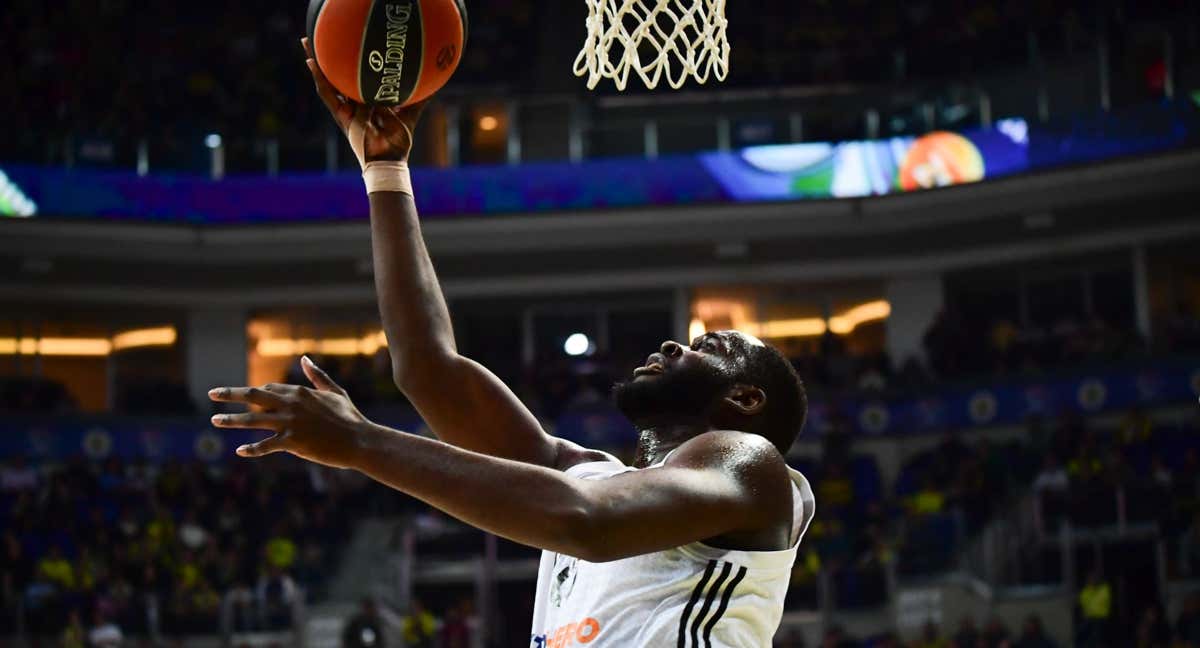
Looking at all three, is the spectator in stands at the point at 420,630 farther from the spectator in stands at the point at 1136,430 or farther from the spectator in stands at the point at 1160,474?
the spectator in stands at the point at 1136,430

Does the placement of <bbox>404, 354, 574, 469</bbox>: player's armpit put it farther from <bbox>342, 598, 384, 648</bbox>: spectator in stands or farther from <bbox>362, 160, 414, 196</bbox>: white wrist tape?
<bbox>342, 598, 384, 648</bbox>: spectator in stands

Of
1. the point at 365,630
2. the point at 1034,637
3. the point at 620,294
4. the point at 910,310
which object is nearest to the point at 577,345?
the point at 620,294

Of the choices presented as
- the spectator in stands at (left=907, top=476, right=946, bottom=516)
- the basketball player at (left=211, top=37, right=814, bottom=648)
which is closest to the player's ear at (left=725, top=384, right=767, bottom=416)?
the basketball player at (left=211, top=37, right=814, bottom=648)

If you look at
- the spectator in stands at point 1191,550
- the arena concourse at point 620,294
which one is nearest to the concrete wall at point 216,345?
the arena concourse at point 620,294

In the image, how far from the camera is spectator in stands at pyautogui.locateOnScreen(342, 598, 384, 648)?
1614 centimetres

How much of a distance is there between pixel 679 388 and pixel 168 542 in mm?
15772

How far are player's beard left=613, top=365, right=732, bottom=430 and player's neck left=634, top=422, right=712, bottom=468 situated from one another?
0.01m

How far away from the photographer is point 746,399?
320cm

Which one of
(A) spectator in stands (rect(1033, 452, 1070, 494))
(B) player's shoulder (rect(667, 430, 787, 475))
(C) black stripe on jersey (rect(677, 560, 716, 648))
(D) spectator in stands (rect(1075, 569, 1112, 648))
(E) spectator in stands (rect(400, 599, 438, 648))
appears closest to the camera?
(B) player's shoulder (rect(667, 430, 787, 475))

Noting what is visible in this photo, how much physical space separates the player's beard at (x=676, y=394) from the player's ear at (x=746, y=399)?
18 mm

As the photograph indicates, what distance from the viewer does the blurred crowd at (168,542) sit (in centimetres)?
1662

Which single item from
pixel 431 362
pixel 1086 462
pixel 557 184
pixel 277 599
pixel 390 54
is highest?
pixel 557 184

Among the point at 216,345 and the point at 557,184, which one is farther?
the point at 216,345

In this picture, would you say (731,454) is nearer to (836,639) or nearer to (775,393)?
(775,393)
